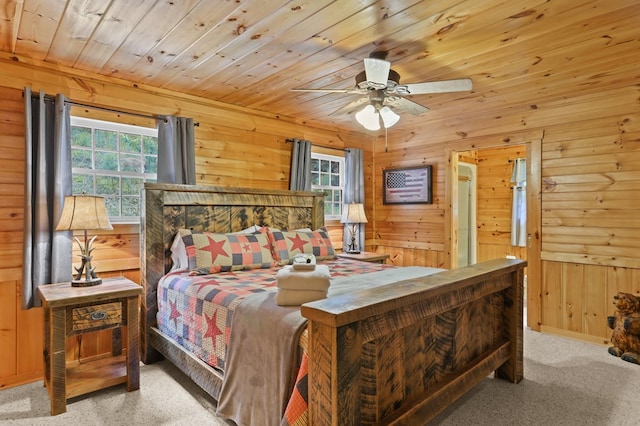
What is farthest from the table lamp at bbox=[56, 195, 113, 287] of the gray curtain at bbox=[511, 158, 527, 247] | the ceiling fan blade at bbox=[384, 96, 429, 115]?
the gray curtain at bbox=[511, 158, 527, 247]

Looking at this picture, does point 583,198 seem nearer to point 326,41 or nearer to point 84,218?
point 326,41

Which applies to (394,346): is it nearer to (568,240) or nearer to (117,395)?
(117,395)

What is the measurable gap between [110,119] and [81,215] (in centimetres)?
102

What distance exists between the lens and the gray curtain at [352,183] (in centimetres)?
499

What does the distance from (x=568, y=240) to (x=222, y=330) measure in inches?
136

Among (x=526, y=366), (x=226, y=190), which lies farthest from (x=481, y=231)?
(x=226, y=190)

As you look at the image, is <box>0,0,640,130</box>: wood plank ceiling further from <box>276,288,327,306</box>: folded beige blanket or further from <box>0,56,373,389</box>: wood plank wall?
<box>276,288,327,306</box>: folded beige blanket

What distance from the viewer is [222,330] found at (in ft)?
7.00

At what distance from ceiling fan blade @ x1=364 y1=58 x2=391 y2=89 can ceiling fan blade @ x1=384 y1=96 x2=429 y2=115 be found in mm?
373

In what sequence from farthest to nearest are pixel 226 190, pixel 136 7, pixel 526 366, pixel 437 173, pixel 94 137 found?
pixel 437 173 → pixel 226 190 → pixel 94 137 → pixel 526 366 → pixel 136 7

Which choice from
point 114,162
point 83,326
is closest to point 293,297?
point 83,326

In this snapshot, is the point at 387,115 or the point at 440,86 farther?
the point at 387,115

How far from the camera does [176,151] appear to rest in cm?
342

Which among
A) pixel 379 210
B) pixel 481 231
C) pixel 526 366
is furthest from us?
pixel 481 231
